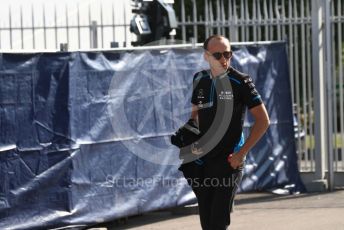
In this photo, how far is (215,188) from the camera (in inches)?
292

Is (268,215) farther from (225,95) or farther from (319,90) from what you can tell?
(225,95)

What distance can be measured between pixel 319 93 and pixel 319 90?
0.04m

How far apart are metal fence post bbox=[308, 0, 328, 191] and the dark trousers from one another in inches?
243

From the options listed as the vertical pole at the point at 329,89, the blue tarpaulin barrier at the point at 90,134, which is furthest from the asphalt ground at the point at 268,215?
the vertical pole at the point at 329,89

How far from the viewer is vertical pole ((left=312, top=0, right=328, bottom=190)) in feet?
44.3

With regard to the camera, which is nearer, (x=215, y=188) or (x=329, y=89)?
(x=215, y=188)

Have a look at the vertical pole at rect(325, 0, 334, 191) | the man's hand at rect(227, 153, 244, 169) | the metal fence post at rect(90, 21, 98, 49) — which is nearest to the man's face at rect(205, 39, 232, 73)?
the man's hand at rect(227, 153, 244, 169)

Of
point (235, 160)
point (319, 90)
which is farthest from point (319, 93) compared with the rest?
point (235, 160)

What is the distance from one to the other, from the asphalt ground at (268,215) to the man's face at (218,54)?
3325 mm

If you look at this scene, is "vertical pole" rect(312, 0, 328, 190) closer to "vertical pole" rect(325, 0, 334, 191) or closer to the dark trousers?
"vertical pole" rect(325, 0, 334, 191)

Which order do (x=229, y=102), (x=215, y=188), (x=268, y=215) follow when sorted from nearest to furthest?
(x=215, y=188), (x=229, y=102), (x=268, y=215)

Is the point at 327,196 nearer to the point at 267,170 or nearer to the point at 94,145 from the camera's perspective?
the point at 267,170

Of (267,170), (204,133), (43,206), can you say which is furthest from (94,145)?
(267,170)

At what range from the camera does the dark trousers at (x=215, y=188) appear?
7.39 metres
